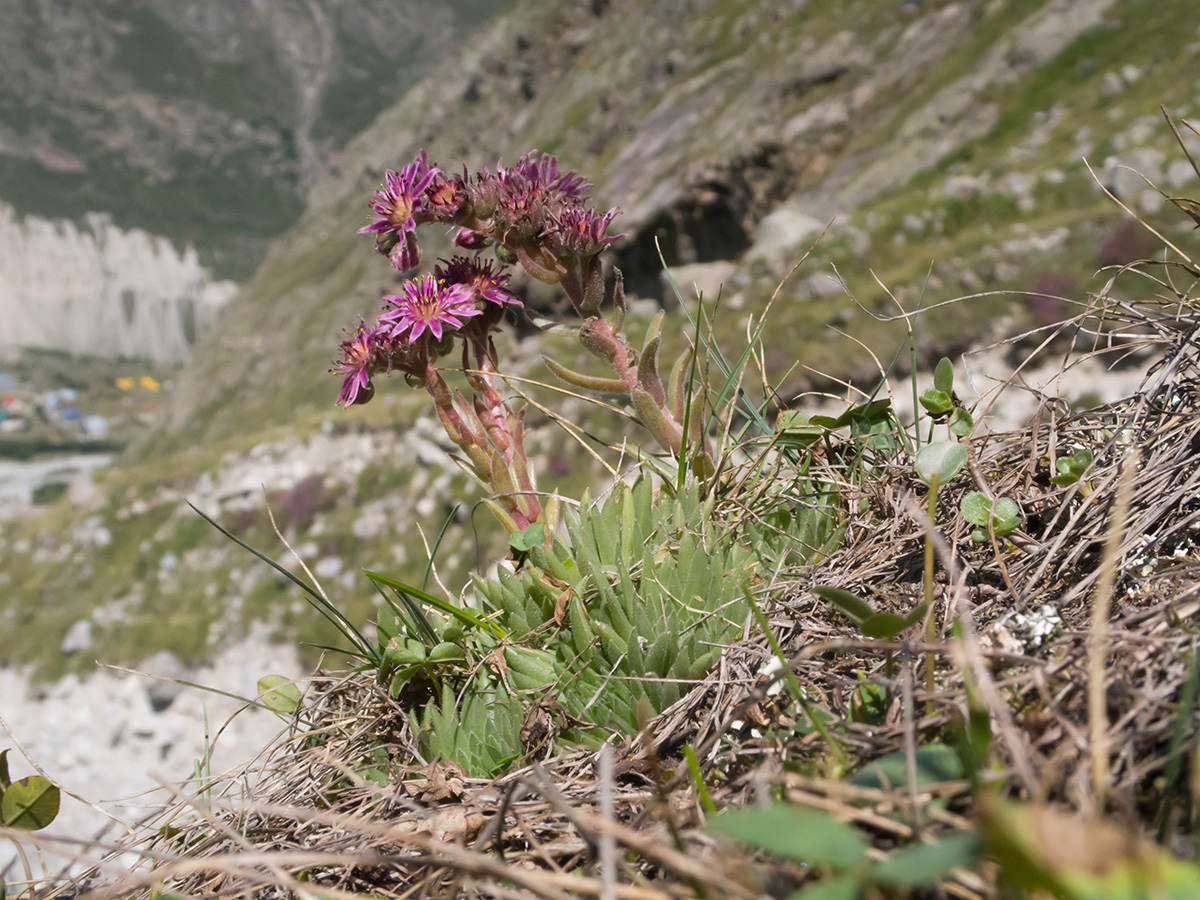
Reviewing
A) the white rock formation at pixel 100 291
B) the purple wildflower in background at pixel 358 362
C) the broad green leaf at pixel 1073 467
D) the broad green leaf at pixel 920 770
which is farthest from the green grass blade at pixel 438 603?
the white rock formation at pixel 100 291

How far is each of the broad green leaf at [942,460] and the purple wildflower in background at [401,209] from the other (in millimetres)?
1698

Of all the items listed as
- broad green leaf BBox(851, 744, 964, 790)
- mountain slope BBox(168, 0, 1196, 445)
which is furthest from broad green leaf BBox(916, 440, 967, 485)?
mountain slope BBox(168, 0, 1196, 445)

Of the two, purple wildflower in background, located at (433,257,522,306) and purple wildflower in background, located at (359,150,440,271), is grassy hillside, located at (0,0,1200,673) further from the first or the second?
purple wildflower in background, located at (359,150,440,271)

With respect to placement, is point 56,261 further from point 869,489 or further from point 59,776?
point 869,489

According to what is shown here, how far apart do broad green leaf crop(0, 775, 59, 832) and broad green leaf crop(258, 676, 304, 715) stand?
60 centimetres

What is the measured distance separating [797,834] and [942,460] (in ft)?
4.46

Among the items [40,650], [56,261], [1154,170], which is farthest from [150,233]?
[1154,170]

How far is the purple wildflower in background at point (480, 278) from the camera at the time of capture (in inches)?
97.3

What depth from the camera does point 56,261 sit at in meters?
169

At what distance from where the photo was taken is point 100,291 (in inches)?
6855

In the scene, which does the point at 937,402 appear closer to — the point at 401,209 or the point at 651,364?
the point at 651,364

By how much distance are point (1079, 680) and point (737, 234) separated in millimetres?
20355

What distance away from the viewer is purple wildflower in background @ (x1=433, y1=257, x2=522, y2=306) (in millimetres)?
2471

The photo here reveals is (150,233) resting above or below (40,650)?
above
